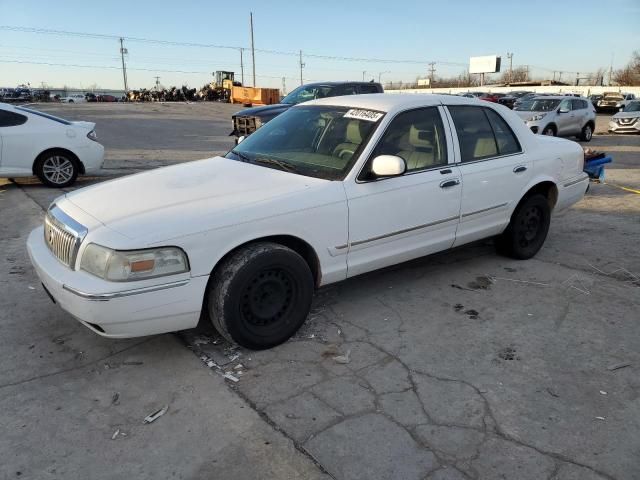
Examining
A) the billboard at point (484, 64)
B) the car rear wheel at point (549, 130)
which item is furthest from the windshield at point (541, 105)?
the billboard at point (484, 64)

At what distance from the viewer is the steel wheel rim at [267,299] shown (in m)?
3.33

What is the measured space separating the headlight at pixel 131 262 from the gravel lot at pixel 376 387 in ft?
2.21

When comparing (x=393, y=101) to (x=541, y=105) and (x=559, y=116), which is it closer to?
(x=559, y=116)

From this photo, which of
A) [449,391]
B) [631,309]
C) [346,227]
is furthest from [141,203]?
[631,309]

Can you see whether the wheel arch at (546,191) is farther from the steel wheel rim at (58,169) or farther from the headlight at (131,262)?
the steel wheel rim at (58,169)

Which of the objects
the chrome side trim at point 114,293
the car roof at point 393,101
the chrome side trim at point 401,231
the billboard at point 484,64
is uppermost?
the billboard at point 484,64

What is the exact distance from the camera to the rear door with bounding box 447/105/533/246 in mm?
4473

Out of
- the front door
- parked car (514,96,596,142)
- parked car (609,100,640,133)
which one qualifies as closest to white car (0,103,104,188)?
the front door

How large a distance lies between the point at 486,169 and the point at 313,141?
1.56m

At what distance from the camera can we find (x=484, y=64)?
96375 millimetres

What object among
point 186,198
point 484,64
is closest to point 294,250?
point 186,198

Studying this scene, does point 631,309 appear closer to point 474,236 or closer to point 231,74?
point 474,236

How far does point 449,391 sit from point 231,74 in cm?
5868

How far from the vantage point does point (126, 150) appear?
47.8 ft
